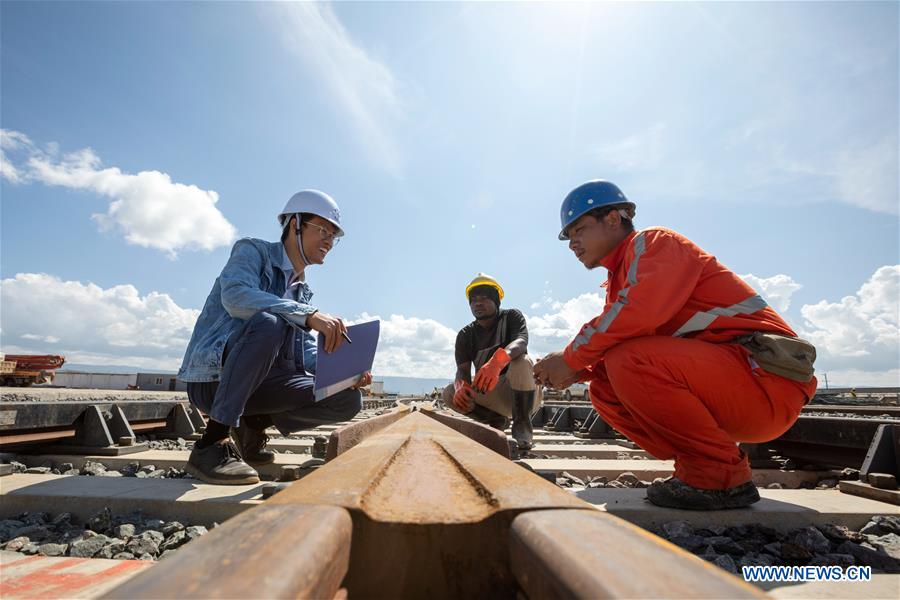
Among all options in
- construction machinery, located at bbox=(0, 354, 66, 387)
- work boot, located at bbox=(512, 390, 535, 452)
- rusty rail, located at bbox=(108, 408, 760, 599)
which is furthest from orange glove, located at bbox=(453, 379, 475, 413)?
construction machinery, located at bbox=(0, 354, 66, 387)

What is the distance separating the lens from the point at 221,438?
2.62 m

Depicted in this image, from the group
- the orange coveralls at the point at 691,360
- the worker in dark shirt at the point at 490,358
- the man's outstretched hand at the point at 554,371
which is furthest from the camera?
the worker in dark shirt at the point at 490,358

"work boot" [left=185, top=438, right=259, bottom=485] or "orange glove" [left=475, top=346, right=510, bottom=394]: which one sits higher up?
"orange glove" [left=475, top=346, right=510, bottom=394]

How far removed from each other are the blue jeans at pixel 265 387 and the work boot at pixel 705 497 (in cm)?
217

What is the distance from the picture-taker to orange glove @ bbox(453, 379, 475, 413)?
199 inches

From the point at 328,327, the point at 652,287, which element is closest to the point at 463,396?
the point at 328,327

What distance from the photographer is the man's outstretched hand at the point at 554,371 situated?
2555 mm

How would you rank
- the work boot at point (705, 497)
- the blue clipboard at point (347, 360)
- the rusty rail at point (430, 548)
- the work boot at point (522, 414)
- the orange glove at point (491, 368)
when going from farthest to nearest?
the work boot at point (522, 414)
the orange glove at point (491, 368)
the blue clipboard at point (347, 360)
the work boot at point (705, 497)
the rusty rail at point (430, 548)

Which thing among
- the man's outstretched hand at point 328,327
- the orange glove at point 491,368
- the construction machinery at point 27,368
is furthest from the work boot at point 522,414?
the construction machinery at point 27,368

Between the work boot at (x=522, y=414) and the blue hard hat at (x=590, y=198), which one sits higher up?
the blue hard hat at (x=590, y=198)

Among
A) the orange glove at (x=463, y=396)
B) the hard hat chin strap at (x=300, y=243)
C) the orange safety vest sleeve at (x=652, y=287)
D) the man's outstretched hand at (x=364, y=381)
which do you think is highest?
the hard hat chin strap at (x=300, y=243)

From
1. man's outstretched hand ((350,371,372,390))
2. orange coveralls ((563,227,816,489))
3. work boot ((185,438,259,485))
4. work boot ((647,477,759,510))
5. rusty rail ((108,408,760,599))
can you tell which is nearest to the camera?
rusty rail ((108,408,760,599))

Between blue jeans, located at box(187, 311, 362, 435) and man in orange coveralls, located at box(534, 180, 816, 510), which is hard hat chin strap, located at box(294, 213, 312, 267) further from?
man in orange coveralls, located at box(534, 180, 816, 510)

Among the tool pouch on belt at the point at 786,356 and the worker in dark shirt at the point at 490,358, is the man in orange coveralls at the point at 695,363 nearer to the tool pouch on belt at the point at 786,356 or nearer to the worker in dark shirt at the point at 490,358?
the tool pouch on belt at the point at 786,356
